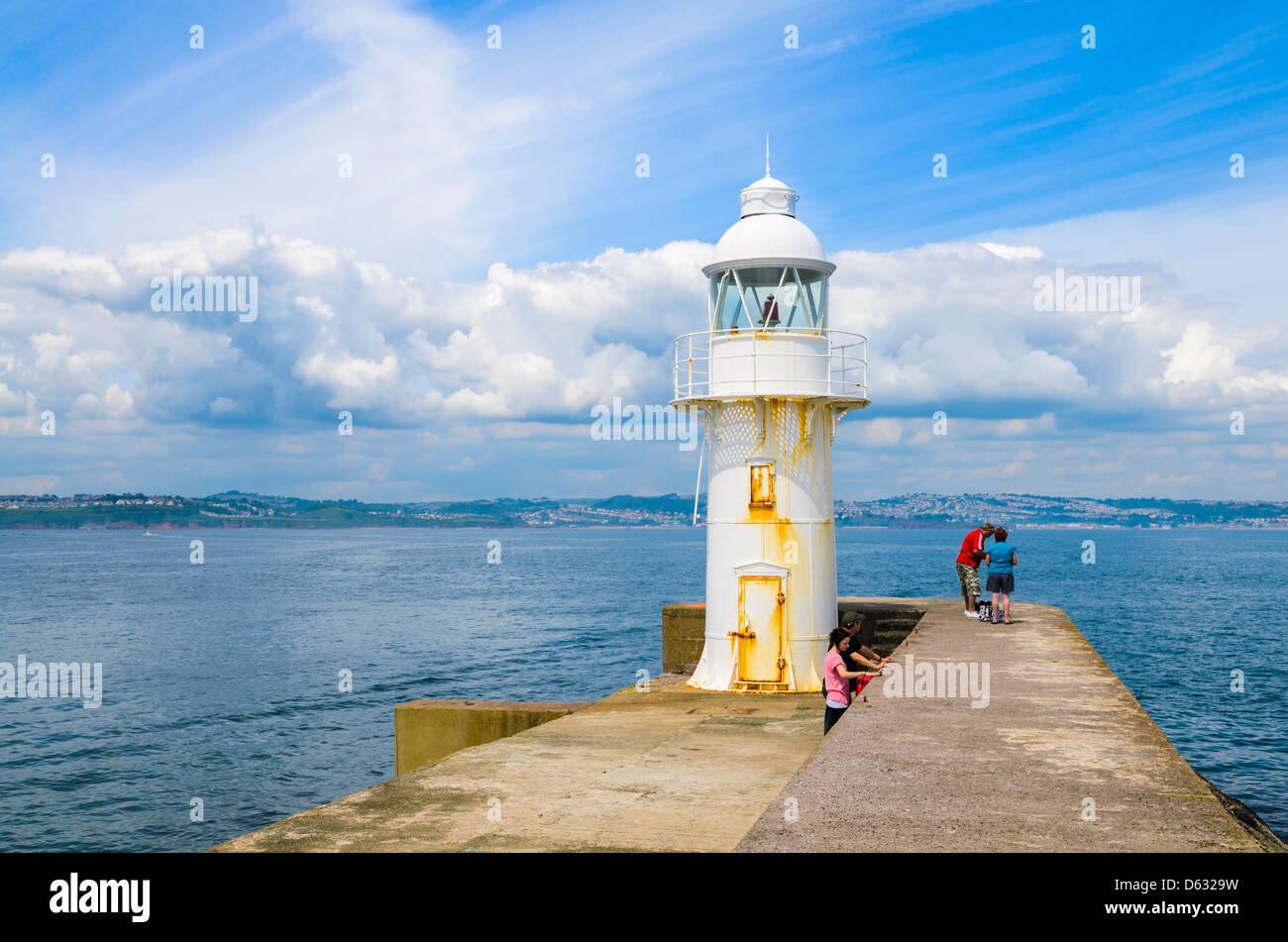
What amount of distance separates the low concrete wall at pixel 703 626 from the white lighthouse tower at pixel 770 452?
2498 millimetres

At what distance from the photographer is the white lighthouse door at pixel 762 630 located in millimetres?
17031


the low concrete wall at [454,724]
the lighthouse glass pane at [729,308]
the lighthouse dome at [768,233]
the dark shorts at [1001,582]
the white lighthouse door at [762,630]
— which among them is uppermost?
the lighthouse dome at [768,233]

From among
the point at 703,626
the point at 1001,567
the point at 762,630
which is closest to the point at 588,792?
the point at 762,630

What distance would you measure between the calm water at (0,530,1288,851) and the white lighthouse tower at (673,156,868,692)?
970 centimetres

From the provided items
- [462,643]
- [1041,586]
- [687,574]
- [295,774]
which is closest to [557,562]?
[687,574]

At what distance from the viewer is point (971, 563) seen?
1761 centimetres

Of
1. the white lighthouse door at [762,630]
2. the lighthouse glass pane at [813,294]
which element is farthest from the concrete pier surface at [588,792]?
the lighthouse glass pane at [813,294]

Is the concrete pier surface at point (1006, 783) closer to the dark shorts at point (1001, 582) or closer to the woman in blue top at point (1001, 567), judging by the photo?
the woman in blue top at point (1001, 567)

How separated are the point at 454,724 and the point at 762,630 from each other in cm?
528

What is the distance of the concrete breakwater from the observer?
6.06 metres

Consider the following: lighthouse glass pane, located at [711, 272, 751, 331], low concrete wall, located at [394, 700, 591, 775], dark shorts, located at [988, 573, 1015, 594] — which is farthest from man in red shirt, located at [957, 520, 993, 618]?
low concrete wall, located at [394, 700, 591, 775]

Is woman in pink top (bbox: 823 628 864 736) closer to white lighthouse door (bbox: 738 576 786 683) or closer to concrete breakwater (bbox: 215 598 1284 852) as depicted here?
concrete breakwater (bbox: 215 598 1284 852)

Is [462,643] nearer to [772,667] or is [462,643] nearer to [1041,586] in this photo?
[772,667]

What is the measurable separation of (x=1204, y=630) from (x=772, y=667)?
4014 centimetres
